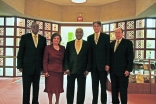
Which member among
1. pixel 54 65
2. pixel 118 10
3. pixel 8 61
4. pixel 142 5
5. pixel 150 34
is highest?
pixel 118 10

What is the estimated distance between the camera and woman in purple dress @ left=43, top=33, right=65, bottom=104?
2.94m

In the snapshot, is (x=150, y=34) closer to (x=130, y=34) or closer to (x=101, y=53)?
(x=130, y=34)

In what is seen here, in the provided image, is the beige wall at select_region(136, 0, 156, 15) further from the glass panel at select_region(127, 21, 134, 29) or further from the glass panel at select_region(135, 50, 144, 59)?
the glass panel at select_region(135, 50, 144, 59)

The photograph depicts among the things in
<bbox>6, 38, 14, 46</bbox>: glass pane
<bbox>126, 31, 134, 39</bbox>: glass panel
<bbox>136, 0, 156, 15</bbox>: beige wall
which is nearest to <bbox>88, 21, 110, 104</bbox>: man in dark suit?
→ <bbox>136, 0, 156, 15</bbox>: beige wall

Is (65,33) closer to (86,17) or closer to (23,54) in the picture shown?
(86,17)

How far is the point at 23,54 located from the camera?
9.50 feet

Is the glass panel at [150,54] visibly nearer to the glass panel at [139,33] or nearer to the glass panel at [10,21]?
the glass panel at [139,33]

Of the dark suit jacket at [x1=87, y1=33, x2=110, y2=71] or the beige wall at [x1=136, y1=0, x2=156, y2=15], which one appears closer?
the dark suit jacket at [x1=87, y1=33, x2=110, y2=71]

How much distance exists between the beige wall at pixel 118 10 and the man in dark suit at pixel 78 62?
4645 mm

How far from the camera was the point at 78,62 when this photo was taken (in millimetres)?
2943

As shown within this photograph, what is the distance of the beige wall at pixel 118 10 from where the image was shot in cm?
707

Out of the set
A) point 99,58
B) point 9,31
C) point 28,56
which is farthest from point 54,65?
point 9,31

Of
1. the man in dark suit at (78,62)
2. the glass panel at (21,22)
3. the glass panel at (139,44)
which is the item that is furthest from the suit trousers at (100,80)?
the glass panel at (21,22)

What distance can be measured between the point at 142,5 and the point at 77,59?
4198mm
